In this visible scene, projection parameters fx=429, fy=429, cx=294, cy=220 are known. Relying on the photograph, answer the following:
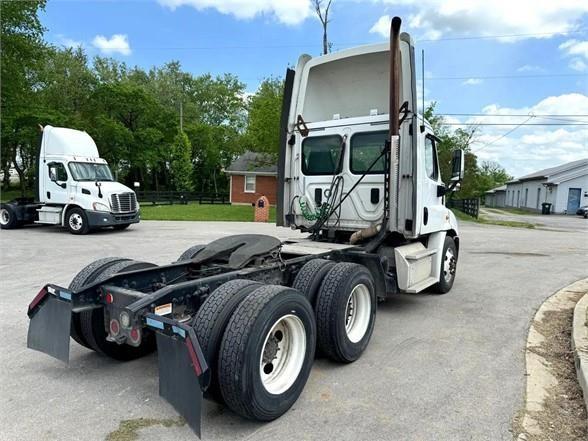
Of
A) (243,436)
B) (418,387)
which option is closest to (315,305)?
(418,387)

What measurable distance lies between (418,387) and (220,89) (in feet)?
187

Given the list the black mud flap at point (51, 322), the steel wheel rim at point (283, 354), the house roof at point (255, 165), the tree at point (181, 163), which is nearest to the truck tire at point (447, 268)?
the steel wheel rim at point (283, 354)

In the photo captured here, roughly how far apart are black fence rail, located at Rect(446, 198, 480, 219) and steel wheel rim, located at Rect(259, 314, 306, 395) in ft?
88.5

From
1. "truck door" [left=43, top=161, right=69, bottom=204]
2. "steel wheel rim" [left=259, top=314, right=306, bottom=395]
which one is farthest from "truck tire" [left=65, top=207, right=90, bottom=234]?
"steel wheel rim" [left=259, top=314, right=306, bottom=395]

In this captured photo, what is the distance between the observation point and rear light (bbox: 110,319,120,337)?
130 inches

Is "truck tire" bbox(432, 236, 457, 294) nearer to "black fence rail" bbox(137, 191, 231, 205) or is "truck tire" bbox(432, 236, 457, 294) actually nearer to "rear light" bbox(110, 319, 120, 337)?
"rear light" bbox(110, 319, 120, 337)

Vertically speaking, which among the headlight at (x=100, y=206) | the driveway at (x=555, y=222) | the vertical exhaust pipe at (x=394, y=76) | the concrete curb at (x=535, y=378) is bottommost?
the driveway at (x=555, y=222)

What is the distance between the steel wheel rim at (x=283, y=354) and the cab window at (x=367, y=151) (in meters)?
3.24

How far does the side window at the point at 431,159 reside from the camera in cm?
611

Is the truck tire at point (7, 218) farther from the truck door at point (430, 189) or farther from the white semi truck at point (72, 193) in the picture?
the truck door at point (430, 189)

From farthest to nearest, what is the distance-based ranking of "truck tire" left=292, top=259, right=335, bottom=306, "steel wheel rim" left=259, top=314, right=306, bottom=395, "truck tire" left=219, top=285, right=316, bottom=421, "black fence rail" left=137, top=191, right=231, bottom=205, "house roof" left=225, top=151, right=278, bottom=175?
1. "black fence rail" left=137, top=191, right=231, bottom=205
2. "house roof" left=225, top=151, right=278, bottom=175
3. "truck tire" left=292, top=259, right=335, bottom=306
4. "steel wheel rim" left=259, top=314, right=306, bottom=395
5. "truck tire" left=219, top=285, right=316, bottom=421

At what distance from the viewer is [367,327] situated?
14.5 ft

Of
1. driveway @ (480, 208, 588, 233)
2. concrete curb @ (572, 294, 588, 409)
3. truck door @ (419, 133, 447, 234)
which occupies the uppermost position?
truck door @ (419, 133, 447, 234)

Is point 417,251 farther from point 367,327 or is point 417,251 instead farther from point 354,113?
point 354,113
